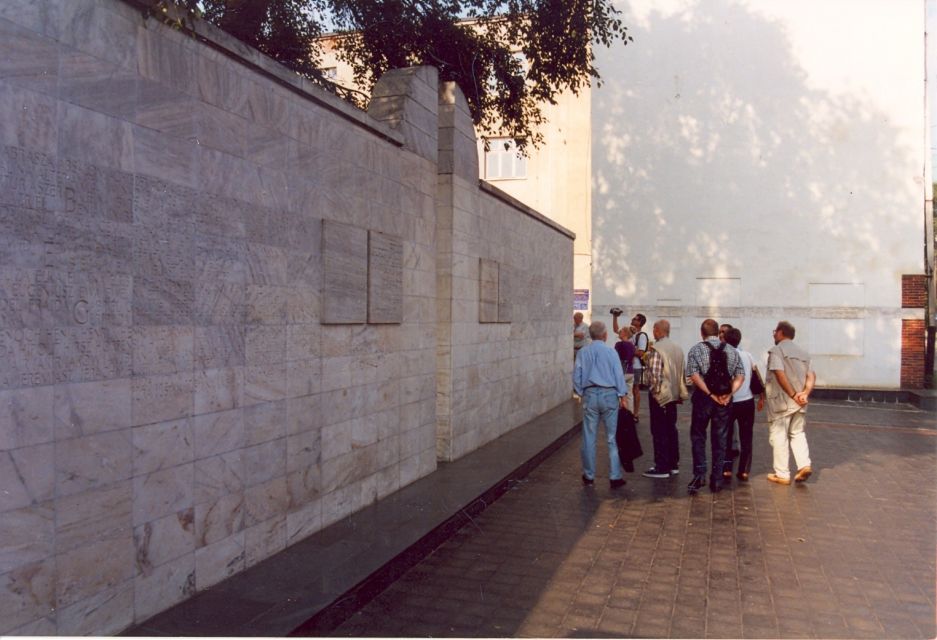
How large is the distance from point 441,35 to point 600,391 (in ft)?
23.8

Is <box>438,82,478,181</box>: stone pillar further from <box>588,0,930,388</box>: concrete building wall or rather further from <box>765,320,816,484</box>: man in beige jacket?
<box>588,0,930,388</box>: concrete building wall

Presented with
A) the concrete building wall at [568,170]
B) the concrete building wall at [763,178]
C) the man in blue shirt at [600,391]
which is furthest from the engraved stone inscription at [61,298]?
the concrete building wall at [568,170]

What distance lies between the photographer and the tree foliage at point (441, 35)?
12.3m

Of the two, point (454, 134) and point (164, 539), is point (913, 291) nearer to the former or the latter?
point (454, 134)

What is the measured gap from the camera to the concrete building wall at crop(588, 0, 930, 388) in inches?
822

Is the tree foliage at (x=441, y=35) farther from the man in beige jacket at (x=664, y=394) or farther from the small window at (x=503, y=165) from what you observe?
the small window at (x=503, y=165)

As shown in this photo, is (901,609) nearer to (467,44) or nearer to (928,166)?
(467,44)

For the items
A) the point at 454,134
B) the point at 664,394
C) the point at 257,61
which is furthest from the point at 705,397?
the point at 257,61

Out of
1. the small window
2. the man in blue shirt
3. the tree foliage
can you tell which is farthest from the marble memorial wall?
the small window

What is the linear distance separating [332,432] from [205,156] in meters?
2.50

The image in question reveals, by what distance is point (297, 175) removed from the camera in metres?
5.80

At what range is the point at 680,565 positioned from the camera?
19.0 ft

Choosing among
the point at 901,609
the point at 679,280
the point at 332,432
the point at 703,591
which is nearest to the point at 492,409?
the point at 332,432

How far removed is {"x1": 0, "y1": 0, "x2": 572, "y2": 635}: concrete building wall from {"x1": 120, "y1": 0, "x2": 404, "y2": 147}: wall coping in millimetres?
24
